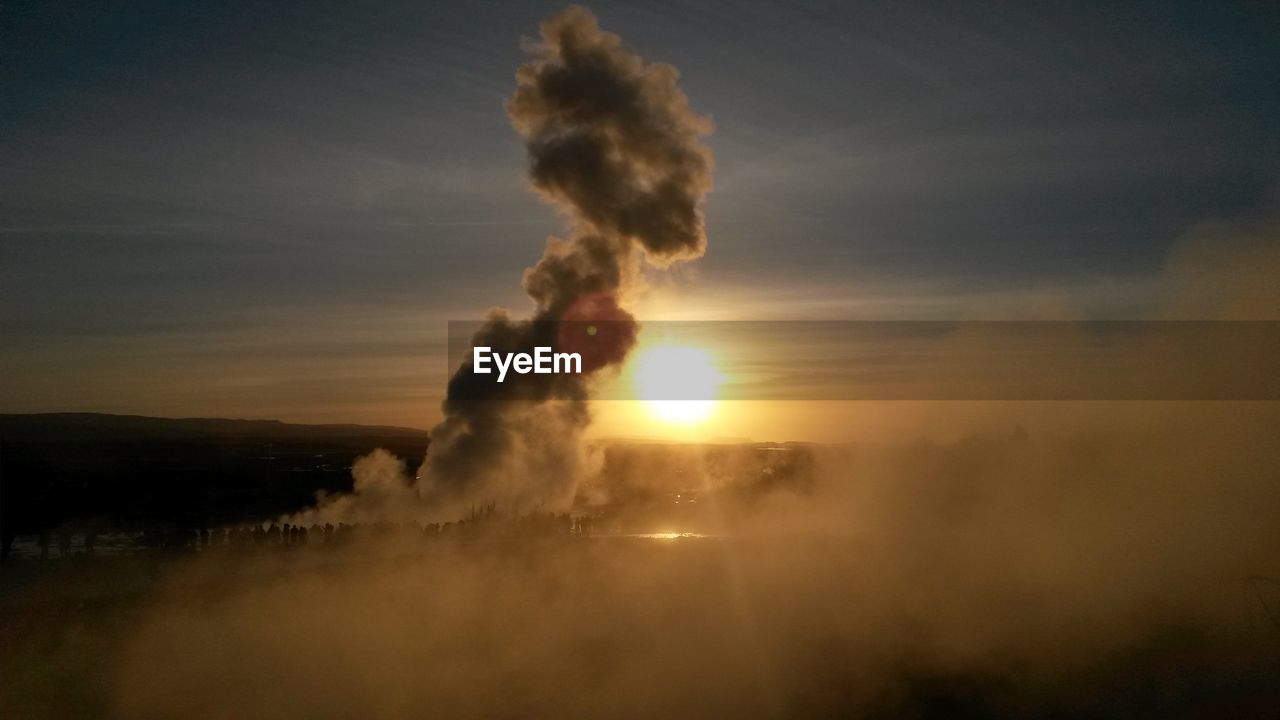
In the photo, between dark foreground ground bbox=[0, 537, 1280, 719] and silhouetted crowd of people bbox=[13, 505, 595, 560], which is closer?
dark foreground ground bbox=[0, 537, 1280, 719]

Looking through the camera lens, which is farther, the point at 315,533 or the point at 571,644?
the point at 315,533

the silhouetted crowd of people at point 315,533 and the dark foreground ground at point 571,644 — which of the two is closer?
the dark foreground ground at point 571,644

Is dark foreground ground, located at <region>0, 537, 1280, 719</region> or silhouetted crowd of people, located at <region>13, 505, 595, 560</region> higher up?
silhouetted crowd of people, located at <region>13, 505, 595, 560</region>

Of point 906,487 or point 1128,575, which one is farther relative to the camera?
point 906,487

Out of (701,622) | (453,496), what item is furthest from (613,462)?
(701,622)

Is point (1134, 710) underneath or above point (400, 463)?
underneath

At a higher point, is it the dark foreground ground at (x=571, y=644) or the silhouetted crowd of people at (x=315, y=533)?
the silhouetted crowd of people at (x=315, y=533)

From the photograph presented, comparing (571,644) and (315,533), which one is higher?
(315,533)

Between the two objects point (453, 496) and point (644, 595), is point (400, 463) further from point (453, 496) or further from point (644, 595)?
point (644, 595)
